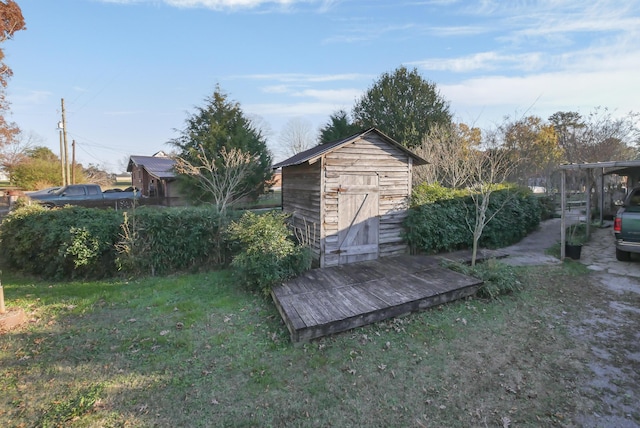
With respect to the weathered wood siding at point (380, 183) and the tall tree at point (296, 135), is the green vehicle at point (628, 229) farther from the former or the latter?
the tall tree at point (296, 135)

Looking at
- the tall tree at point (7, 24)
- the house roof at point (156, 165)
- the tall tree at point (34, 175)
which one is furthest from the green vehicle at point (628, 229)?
the tall tree at point (34, 175)

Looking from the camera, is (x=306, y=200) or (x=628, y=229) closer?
(x=628, y=229)

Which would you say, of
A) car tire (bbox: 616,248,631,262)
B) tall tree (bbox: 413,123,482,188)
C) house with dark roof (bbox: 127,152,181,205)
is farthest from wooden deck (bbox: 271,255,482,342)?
house with dark roof (bbox: 127,152,181,205)

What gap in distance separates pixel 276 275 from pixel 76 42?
10.7 metres

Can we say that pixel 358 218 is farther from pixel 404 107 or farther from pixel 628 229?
pixel 404 107

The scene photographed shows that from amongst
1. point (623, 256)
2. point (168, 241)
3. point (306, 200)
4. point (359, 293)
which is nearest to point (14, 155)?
point (168, 241)

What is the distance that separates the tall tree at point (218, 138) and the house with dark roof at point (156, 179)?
3.77m

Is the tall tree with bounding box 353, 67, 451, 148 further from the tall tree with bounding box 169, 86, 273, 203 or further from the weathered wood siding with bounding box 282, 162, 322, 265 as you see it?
the weathered wood siding with bounding box 282, 162, 322, 265

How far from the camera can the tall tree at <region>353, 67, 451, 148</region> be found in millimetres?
17516

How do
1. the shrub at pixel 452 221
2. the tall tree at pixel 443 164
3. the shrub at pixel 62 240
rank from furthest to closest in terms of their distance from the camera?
the tall tree at pixel 443 164 < the shrub at pixel 452 221 < the shrub at pixel 62 240

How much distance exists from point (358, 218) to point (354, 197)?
0.53 metres

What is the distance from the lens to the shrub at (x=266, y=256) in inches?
215

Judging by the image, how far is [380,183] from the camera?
7348mm

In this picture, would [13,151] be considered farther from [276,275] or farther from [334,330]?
[334,330]
